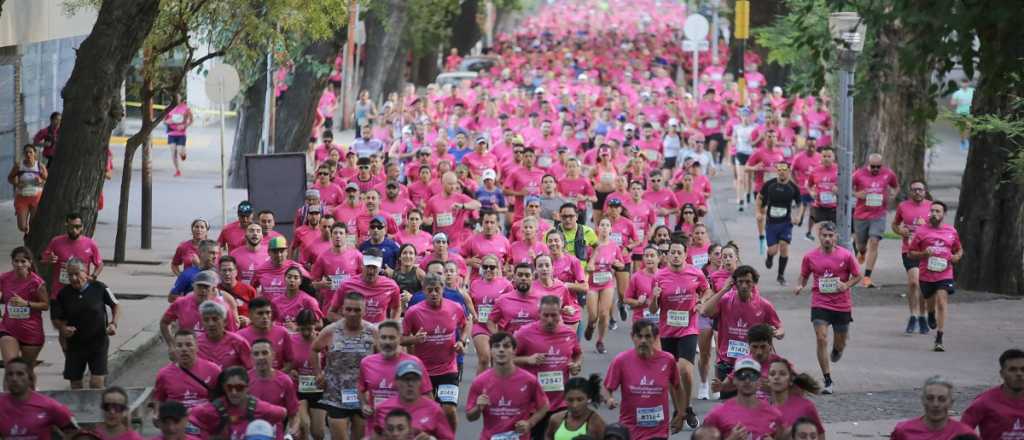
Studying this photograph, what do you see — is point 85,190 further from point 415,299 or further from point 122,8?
point 415,299

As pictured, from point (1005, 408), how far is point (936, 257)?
7754mm

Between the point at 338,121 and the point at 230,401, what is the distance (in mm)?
43109

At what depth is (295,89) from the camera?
103ft

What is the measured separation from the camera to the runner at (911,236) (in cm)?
1942

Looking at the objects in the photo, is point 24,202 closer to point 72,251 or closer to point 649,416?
point 72,251

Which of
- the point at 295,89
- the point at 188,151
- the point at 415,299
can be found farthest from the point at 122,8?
the point at 188,151

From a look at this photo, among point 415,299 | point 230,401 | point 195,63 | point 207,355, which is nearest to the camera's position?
point 230,401

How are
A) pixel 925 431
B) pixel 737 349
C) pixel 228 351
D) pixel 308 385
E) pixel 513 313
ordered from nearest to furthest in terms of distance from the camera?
1. pixel 925 431
2. pixel 228 351
3. pixel 308 385
4. pixel 513 313
5. pixel 737 349

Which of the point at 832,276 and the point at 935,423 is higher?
the point at 832,276

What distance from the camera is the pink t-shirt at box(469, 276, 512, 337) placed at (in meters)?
15.3

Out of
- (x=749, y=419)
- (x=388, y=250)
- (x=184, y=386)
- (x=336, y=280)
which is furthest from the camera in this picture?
(x=388, y=250)

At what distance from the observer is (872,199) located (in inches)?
899

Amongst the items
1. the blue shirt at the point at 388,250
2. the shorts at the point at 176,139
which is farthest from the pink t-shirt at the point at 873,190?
the shorts at the point at 176,139

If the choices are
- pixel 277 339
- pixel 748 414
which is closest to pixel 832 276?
pixel 277 339
